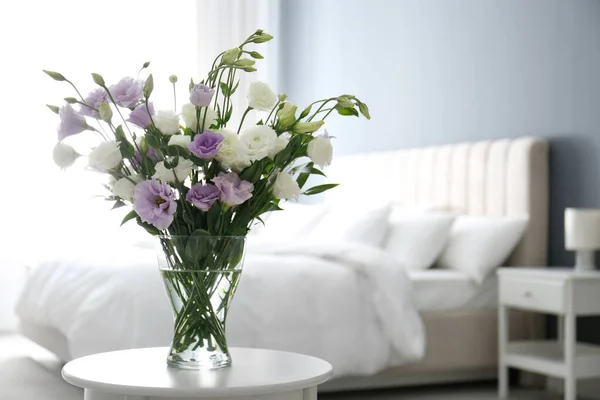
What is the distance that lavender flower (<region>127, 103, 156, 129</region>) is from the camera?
5.69 feet

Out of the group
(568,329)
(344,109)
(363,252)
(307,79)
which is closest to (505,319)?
(568,329)

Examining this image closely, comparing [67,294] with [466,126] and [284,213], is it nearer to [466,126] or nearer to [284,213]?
[284,213]

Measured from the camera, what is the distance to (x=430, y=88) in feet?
17.1

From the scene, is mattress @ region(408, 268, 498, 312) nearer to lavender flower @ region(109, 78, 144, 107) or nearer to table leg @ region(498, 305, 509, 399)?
table leg @ region(498, 305, 509, 399)

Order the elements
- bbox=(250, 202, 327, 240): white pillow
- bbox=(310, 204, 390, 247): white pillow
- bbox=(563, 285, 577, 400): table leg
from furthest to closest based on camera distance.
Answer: bbox=(250, 202, 327, 240): white pillow → bbox=(310, 204, 390, 247): white pillow → bbox=(563, 285, 577, 400): table leg

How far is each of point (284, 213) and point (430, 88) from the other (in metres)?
1.13

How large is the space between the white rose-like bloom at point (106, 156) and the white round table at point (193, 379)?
410 mm

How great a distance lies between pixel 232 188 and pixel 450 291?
261 cm

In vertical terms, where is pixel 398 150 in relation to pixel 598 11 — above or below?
below

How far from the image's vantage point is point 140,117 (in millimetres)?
1738

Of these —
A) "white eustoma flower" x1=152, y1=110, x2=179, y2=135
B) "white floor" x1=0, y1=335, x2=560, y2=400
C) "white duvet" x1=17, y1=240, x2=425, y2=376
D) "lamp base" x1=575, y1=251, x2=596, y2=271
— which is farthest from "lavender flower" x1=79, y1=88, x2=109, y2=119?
"lamp base" x1=575, y1=251, x2=596, y2=271

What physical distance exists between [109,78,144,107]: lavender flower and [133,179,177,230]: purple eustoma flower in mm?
165

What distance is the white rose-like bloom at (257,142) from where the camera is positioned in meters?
1.70

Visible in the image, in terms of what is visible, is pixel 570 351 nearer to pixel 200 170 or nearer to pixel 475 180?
pixel 475 180
